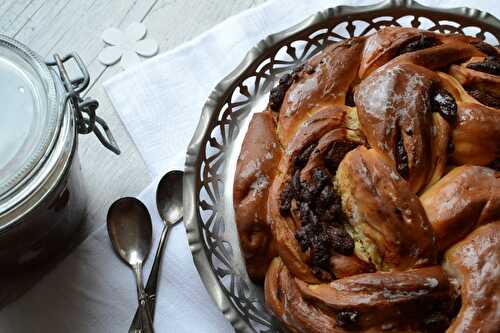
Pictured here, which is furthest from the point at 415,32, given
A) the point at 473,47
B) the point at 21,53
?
the point at 21,53

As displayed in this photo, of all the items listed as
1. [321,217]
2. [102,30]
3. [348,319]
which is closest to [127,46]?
[102,30]

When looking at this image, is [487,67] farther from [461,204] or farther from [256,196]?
[256,196]

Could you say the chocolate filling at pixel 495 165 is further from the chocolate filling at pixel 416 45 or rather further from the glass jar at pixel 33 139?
the glass jar at pixel 33 139

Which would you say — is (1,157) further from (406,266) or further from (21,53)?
(406,266)

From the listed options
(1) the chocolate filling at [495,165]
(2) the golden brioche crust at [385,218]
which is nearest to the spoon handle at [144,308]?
(2) the golden brioche crust at [385,218]

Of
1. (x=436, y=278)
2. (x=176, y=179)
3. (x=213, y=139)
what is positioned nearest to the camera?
(x=436, y=278)

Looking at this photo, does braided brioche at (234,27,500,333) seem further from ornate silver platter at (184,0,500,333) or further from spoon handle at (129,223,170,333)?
spoon handle at (129,223,170,333)

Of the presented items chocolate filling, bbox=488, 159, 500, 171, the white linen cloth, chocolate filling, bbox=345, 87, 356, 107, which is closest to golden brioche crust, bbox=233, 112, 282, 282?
chocolate filling, bbox=345, 87, 356, 107
